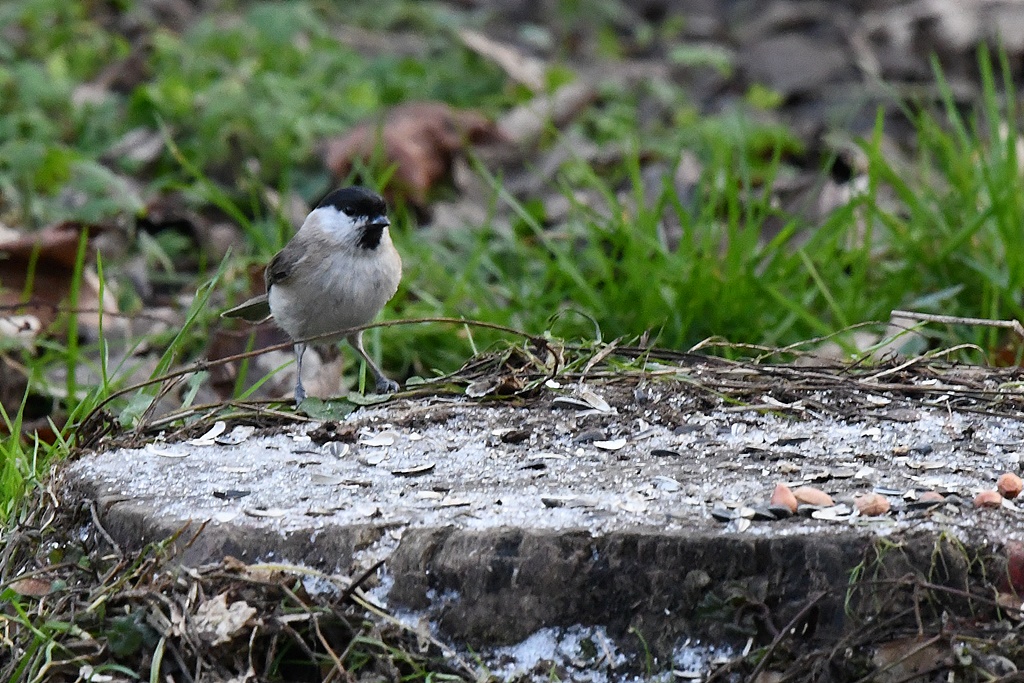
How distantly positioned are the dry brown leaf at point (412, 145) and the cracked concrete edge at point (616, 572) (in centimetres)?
341

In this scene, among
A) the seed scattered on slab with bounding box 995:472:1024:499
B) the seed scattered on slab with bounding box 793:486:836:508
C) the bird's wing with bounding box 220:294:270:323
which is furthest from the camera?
the bird's wing with bounding box 220:294:270:323

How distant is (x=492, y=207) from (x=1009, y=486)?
271 cm

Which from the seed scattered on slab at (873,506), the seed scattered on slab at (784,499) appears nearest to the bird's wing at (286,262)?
the seed scattered on slab at (784,499)

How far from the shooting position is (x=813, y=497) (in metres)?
2.32

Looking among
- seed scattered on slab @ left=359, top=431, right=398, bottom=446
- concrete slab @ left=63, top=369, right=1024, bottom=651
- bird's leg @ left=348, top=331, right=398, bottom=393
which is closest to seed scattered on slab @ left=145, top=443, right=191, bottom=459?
concrete slab @ left=63, top=369, right=1024, bottom=651

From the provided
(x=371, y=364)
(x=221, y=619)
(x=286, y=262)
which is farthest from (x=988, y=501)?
(x=286, y=262)

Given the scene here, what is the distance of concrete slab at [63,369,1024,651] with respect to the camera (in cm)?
218

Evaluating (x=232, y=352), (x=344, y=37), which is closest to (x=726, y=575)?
(x=232, y=352)

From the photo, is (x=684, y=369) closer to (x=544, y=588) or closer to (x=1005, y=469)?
(x=1005, y=469)

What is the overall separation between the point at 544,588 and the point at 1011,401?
1433mm

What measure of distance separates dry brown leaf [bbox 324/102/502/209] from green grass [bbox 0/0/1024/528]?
0.16 metres

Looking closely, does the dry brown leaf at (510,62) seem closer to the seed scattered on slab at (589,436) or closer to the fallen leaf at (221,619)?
the seed scattered on slab at (589,436)

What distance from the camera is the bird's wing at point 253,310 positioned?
172 inches

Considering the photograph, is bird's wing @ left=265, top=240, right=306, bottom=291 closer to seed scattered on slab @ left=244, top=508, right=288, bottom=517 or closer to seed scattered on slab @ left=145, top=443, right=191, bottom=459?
seed scattered on slab @ left=145, top=443, right=191, bottom=459
